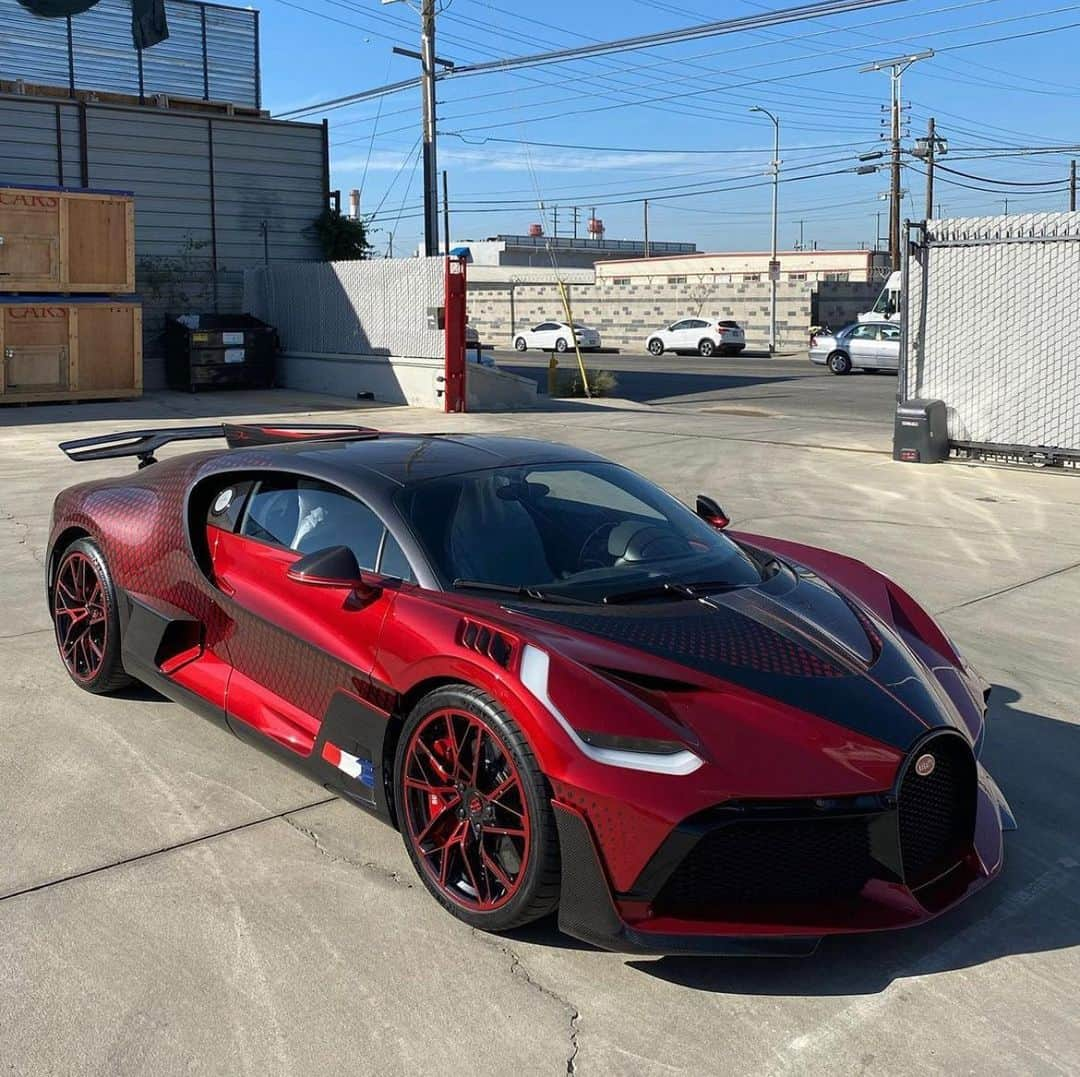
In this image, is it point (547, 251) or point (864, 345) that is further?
point (547, 251)

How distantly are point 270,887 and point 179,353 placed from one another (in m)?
21.6

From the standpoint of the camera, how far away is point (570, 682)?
3271 mm

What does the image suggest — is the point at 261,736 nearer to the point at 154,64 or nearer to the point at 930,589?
the point at 930,589

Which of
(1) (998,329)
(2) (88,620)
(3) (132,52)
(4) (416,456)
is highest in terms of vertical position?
(3) (132,52)

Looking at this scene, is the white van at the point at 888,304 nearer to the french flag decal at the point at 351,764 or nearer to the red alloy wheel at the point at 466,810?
the french flag decal at the point at 351,764

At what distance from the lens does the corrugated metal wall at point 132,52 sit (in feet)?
81.4

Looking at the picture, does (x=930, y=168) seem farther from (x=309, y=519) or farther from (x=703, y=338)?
(x=309, y=519)

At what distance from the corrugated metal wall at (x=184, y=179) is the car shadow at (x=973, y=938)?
2270cm

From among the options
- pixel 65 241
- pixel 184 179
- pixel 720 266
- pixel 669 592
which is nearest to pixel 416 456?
pixel 669 592

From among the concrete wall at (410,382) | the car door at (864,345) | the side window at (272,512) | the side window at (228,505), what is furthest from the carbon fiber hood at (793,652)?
the car door at (864,345)

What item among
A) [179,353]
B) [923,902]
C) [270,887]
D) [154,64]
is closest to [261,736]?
[270,887]

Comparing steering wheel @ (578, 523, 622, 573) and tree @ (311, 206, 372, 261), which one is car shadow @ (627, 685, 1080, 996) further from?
tree @ (311, 206, 372, 261)

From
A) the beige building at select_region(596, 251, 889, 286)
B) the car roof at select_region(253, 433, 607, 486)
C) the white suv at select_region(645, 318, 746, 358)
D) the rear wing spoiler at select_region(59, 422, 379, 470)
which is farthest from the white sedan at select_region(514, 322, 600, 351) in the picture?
the car roof at select_region(253, 433, 607, 486)

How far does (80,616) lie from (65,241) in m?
16.6
